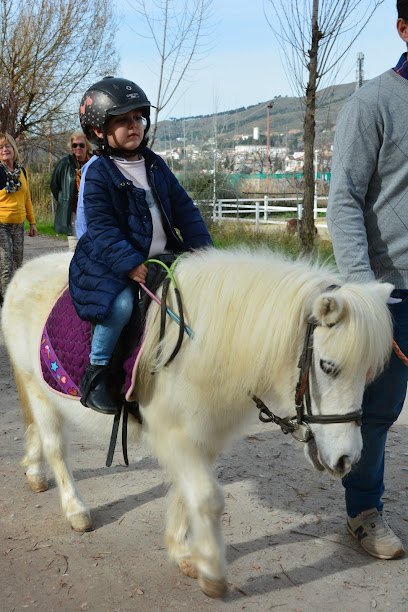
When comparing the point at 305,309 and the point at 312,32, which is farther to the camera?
the point at 312,32

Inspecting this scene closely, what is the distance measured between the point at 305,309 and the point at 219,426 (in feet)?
2.30

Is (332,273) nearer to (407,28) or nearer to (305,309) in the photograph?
(305,309)

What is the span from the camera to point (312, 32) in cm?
931

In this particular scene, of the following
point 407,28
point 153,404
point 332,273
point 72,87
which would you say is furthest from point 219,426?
point 72,87

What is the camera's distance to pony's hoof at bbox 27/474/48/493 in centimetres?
419

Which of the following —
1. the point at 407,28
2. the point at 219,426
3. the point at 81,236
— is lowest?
the point at 219,426

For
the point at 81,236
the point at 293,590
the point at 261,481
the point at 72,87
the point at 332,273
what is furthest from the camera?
the point at 72,87

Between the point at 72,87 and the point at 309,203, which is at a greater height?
the point at 72,87

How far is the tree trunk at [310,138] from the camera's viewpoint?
933 cm

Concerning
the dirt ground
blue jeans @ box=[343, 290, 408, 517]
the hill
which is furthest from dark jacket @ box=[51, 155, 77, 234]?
blue jeans @ box=[343, 290, 408, 517]

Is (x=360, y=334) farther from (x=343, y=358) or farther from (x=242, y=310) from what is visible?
(x=242, y=310)

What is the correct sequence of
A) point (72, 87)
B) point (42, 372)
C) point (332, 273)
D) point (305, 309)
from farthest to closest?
point (72, 87) → point (42, 372) → point (332, 273) → point (305, 309)

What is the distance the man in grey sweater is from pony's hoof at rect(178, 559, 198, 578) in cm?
91

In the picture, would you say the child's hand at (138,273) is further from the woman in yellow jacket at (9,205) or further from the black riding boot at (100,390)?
the woman in yellow jacket at (9,205)
